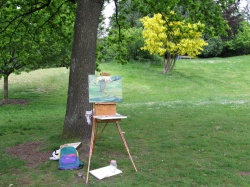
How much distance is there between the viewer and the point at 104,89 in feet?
19.5

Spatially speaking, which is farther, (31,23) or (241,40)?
(241,40)

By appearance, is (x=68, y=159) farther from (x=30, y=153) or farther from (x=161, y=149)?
(x=161, y=149)

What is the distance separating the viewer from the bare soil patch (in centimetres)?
626

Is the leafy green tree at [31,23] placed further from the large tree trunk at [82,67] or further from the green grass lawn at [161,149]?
the green grass lawn at [161,149]

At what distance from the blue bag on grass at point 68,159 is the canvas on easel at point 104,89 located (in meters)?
1.12

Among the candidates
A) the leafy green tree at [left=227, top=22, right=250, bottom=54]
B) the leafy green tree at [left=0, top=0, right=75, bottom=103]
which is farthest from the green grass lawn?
the leafy green tree at [left=227, top=22, right=250, bottom=54]

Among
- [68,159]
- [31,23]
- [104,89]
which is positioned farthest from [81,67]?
[31,23]

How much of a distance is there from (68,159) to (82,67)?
2.33 m

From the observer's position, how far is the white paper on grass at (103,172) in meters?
5.38

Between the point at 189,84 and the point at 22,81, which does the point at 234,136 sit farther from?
the point at 22,81

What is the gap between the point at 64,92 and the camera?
2306 centimetres

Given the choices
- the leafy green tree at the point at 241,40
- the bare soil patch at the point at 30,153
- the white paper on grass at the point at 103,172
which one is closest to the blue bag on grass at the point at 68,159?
the white paper on grass at the point at 103,172

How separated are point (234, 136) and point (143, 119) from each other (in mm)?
4055

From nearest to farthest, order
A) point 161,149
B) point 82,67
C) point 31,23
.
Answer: point 82,67
point 161,149
point 31,23
